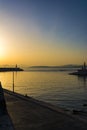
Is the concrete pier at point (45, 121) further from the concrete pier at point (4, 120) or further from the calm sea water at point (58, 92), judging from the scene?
the calm sea water at point (58, 92)

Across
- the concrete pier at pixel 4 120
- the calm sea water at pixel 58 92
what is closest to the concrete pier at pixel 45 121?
the concrete pier at pixel 4 120

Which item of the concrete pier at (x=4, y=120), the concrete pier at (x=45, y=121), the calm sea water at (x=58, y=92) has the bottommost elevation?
the calm sea water at (x=58, y=92)

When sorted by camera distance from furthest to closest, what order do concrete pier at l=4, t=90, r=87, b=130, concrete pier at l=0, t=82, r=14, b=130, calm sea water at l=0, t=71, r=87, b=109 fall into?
calm sea water at l=0, t=71, r=87, b=109
concrete pier at l=4, t=90, r=87, b=130
concrete pier at l=0, t=82, r=14, b=130

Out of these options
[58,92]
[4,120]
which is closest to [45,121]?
[4,120]

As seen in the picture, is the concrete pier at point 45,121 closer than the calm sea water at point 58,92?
Yes

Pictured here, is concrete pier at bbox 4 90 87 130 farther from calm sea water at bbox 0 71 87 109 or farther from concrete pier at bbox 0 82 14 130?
calm sea water at bbox 0 71 87 109

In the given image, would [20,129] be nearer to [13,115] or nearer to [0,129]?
[0,129]

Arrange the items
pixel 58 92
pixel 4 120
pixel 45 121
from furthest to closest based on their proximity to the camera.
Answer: pixel 58 92
pixel 45 121
pixel 4 120

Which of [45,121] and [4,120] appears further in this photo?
[45,121]

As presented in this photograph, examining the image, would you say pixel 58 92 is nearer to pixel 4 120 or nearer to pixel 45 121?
pixel 45 121

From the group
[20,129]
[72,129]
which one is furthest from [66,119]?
[20,129]

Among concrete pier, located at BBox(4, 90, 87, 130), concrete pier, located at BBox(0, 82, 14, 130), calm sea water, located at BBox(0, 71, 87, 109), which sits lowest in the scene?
calm sea water, located at BBox(0, 71, 87, 109)

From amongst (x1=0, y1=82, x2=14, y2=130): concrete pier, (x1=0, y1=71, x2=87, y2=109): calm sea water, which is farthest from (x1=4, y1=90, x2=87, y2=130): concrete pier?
(x1=0, y1=71, x2=87, y2=109): calm sea water

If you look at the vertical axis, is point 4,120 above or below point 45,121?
above
